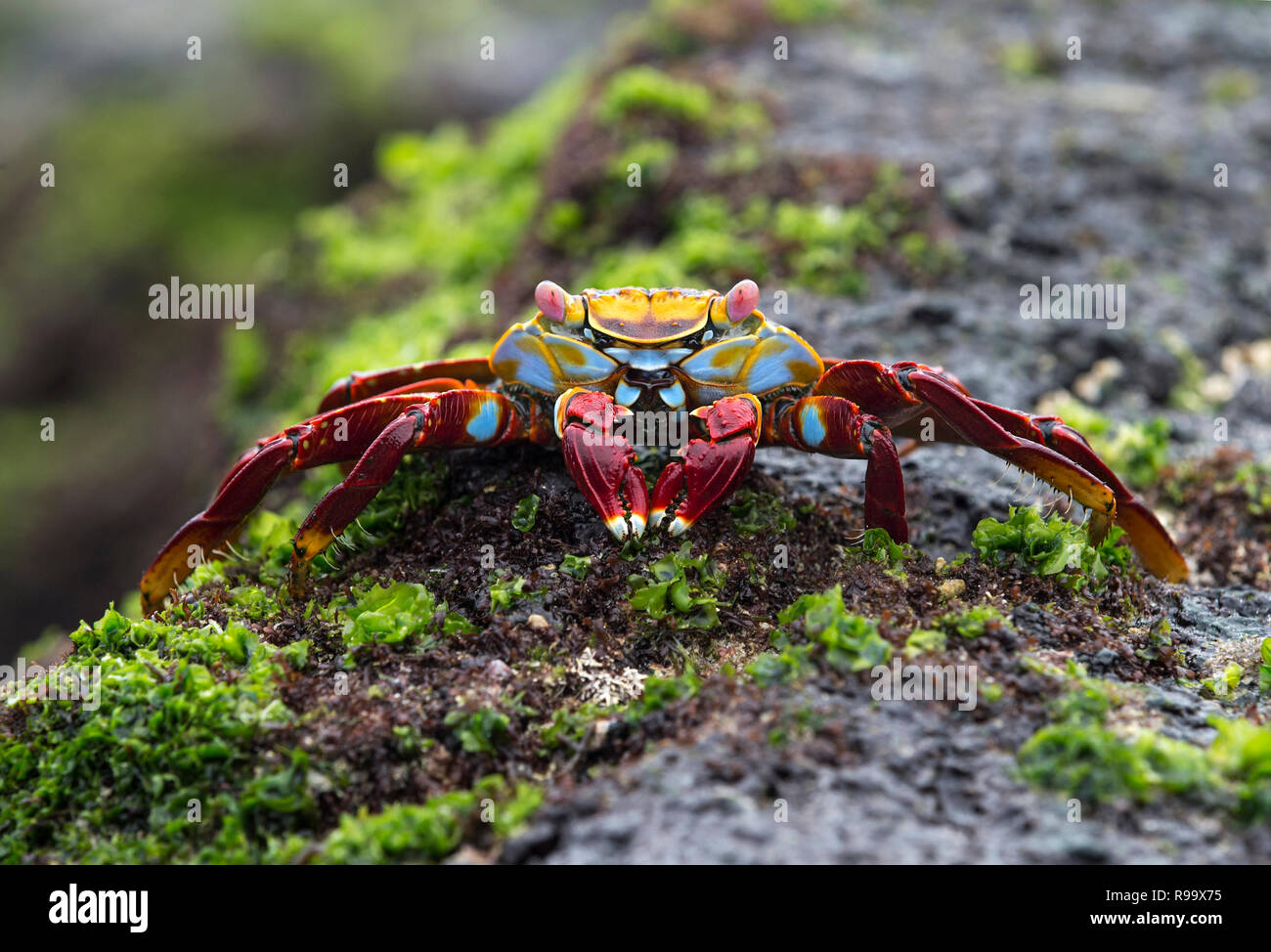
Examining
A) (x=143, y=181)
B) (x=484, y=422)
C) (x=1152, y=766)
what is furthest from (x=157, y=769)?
(x=143, y=181)

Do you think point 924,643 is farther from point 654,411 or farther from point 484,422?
point 484,422

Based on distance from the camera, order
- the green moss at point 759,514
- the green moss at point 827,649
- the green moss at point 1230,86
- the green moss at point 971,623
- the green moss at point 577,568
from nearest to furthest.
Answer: the green moss at point 827,649 → the green moss at point 971,623 → the green moss at point 577,568 → the green moss at point 759,514 → the green moss at point 1230,86

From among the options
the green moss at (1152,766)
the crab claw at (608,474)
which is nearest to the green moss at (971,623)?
the green moss at (1152,766)

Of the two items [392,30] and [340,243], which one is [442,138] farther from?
[392,30]

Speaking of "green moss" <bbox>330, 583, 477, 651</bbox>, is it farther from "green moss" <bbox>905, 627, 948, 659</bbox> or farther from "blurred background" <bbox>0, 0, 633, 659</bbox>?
"blurred background" <bbox>0, 0, 633, 659</bbox>

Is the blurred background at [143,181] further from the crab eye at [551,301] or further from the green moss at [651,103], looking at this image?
the crab eye at [551,301]

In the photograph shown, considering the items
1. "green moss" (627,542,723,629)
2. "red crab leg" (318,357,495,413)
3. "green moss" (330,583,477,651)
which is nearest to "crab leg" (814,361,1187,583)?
"green moss" (627,542,723,629)
